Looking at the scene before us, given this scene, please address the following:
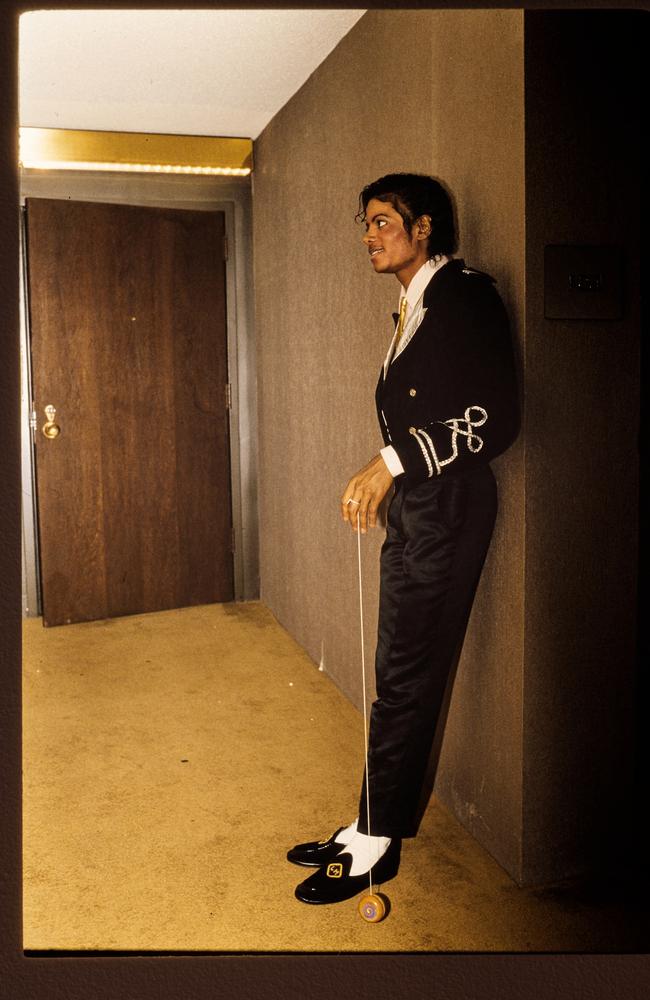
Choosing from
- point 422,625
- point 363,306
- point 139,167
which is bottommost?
point 422,625

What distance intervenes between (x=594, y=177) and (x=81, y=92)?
103 inches

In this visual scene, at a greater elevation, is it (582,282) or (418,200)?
(418,200)

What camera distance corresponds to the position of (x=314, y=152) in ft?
10.8

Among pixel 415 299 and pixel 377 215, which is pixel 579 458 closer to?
pixel 415 299

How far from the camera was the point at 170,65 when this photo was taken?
10.8ft

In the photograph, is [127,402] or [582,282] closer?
[582,282]

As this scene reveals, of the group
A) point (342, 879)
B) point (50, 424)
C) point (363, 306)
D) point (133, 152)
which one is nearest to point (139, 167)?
point (133, 152)

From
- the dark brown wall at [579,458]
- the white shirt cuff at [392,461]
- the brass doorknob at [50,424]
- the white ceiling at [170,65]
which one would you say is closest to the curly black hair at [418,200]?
the dark brown wall at [579,458]

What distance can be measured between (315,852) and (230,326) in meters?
2.94

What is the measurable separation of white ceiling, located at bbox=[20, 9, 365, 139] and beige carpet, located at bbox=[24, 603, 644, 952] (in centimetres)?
218

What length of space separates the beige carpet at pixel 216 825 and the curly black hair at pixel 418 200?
1410 millimetres

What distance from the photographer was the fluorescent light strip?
13.5 feet

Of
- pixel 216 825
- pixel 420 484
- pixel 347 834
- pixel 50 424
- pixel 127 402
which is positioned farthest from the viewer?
pixel 127 402

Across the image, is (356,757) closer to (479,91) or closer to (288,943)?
(288,943)
